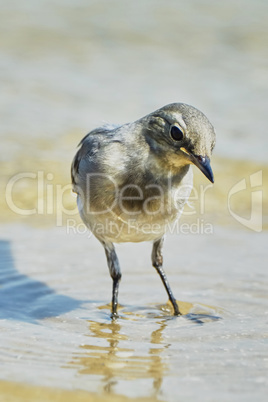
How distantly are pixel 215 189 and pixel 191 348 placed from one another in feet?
18.6

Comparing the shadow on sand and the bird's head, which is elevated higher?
the bird's head

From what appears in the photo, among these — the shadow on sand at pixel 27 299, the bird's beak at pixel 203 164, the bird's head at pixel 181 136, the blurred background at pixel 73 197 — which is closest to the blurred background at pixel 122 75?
the blurred background at pixel 73 197

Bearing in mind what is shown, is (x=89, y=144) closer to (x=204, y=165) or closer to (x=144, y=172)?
(x=144, y=172)

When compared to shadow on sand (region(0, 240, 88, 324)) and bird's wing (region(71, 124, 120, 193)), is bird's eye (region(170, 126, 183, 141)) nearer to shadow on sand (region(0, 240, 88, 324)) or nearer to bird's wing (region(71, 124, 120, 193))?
bird's wing (region(71, 124, 120, 193))

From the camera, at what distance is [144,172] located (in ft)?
17.8

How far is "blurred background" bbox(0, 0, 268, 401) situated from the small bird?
0.81m

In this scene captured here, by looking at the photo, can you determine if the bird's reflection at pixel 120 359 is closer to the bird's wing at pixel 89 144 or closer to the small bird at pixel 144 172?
the small bird at pixel 144 172

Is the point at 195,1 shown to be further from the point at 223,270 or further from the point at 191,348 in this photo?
the point at 191,348

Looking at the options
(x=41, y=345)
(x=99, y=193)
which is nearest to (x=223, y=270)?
(x=99, y=193)

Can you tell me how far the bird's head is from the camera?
A: 5008mm

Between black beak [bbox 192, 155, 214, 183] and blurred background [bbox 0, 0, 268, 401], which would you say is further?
black beak [bbox 192, 155, 214, 183]

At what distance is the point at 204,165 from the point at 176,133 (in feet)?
1.17

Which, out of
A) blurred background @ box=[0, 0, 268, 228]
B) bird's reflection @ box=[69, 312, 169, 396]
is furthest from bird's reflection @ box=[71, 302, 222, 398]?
blurred background @ box=[0, 0, 268, 228]
